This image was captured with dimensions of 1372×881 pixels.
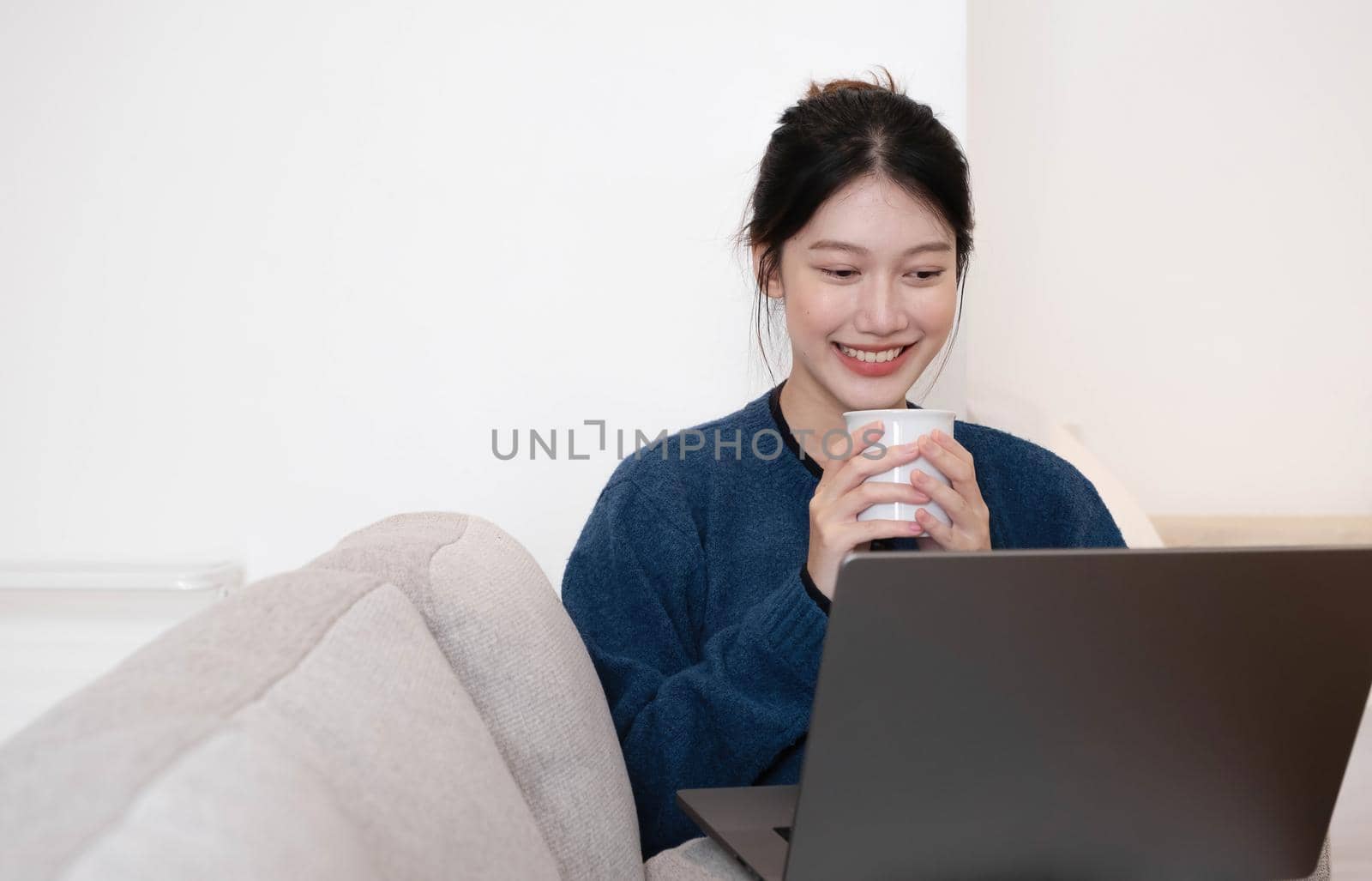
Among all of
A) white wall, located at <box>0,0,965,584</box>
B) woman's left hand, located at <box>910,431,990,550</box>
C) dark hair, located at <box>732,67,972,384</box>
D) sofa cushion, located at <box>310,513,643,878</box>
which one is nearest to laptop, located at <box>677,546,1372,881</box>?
sofa cushion, located at <box>310,513,643,878</box>

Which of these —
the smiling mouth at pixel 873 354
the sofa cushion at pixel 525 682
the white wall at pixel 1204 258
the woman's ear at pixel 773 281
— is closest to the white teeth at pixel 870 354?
the smiling mouth at pixel 873 354

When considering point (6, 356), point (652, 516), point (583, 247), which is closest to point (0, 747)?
point (652, 516)

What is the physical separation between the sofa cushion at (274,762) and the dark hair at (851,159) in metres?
0.80

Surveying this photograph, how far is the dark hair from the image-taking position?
1.41 m

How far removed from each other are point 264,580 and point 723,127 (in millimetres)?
1256

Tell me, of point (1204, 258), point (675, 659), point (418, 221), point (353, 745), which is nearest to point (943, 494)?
point (675, 659)

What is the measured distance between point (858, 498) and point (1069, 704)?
348 millimetres

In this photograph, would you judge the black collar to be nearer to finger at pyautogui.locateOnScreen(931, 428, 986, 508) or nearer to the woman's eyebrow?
the woman's eyebrow

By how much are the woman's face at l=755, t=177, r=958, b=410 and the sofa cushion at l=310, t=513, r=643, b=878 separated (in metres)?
0.54

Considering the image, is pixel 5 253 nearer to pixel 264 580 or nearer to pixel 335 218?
pixel 335 218

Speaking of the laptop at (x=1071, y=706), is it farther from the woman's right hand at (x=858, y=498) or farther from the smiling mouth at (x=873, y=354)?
the smiling mouth at (x=873, y=354)

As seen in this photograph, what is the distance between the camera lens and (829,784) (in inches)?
30.1

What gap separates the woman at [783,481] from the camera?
1.25m

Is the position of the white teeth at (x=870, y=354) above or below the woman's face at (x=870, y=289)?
below
